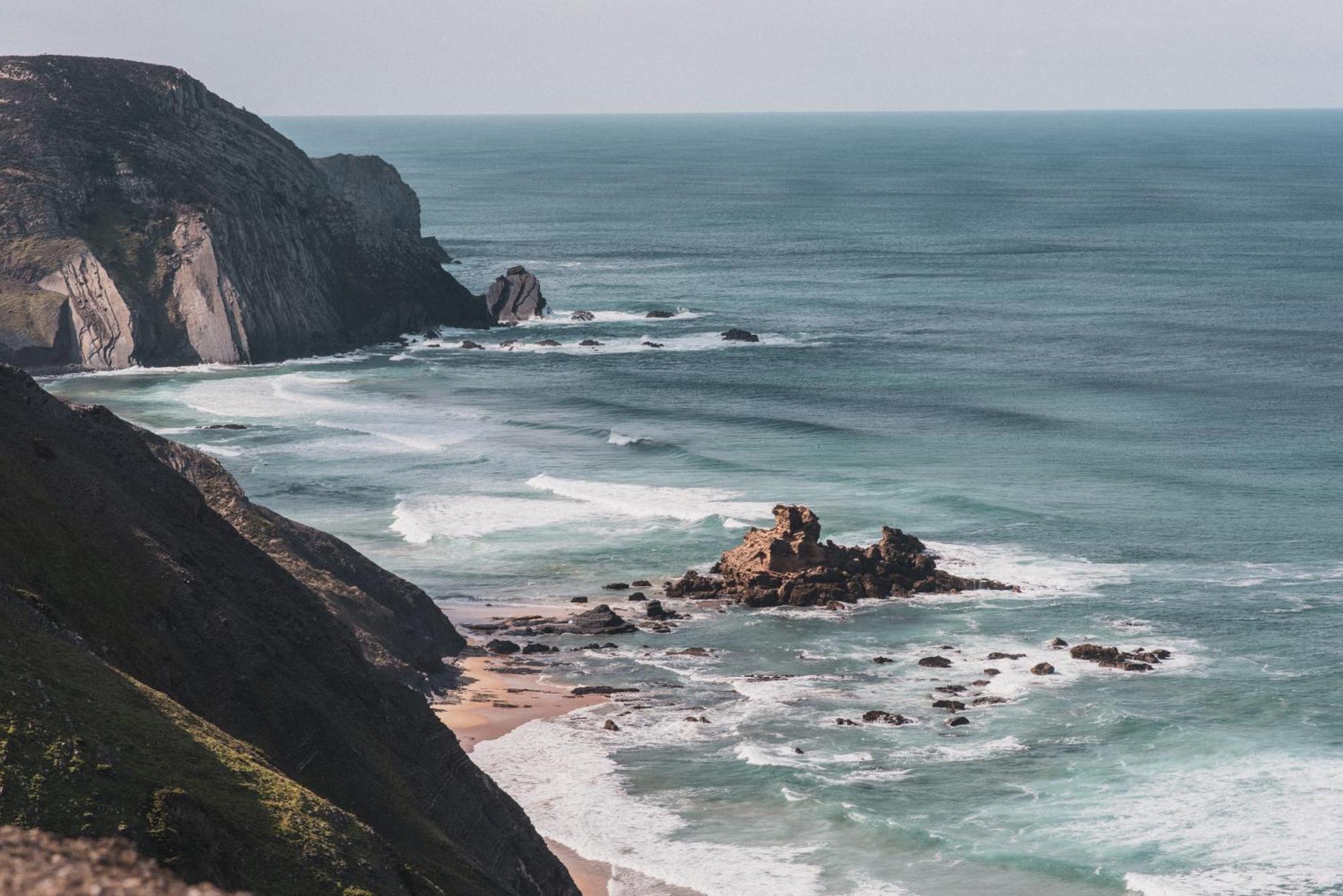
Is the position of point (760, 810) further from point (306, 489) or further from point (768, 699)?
point (306, 489)

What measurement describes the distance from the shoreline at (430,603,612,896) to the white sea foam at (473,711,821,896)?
715mm

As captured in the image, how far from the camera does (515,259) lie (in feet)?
584

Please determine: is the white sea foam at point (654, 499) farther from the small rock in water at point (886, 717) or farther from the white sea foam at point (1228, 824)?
the white sea foam at point (1228, 824)

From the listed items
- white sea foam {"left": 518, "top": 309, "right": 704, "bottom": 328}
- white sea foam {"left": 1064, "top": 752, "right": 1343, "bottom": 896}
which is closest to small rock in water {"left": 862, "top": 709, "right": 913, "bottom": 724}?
white sea foam {"left": 1064, "top": 752, "right": 1343, "bottom": 896}

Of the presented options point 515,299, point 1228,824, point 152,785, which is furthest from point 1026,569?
point 515,299

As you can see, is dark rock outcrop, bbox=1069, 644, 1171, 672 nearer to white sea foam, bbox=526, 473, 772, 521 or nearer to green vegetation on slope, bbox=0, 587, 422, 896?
white sea foam, bbox=526, 473, 772, 521

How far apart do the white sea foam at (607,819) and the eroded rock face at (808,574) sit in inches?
595

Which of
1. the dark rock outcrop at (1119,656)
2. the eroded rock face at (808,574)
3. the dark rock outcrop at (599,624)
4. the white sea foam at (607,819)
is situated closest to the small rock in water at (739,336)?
the eroded rock face at (808,574)

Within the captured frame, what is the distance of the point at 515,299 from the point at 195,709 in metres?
114

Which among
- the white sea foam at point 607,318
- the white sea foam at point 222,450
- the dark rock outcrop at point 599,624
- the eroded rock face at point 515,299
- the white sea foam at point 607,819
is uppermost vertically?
the eroded rock face at point 515,299

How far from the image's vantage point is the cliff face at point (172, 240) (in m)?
114

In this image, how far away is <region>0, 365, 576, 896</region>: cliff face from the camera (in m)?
22.1

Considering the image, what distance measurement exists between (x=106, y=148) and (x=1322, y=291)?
103867mm

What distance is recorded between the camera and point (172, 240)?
119625mm
